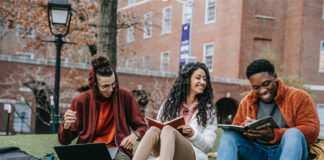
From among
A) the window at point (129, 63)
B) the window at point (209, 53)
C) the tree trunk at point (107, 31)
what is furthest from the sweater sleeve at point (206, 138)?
the window at point (129, 63)

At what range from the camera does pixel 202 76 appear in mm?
4418

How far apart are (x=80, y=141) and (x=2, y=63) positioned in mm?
13726

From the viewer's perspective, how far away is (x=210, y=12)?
21.3 meters

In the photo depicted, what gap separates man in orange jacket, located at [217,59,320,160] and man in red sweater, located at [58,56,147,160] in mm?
978

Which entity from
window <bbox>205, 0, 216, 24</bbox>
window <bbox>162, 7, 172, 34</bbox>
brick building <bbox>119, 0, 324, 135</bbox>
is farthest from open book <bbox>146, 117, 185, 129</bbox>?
window <bbox>162, 7, 172, 34</bbox>

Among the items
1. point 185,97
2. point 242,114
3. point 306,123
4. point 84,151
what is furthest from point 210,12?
point 84,151

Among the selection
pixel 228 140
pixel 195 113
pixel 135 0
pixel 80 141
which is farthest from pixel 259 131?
pixel 135 0

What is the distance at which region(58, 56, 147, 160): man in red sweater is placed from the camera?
4023 millimetres

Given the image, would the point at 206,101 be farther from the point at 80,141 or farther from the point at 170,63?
the point at 170,63

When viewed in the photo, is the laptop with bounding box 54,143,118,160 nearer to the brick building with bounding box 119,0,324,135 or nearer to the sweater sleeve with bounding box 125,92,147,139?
the sweater sleeve with bounding box 125,92,147,139

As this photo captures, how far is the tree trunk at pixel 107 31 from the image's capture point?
27.7ft

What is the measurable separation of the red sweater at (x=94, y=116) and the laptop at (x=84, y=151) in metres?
0.44

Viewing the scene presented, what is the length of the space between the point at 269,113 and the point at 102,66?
5.80 feet

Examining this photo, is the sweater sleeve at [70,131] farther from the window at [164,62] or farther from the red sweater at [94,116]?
A: the window at [164,62]
